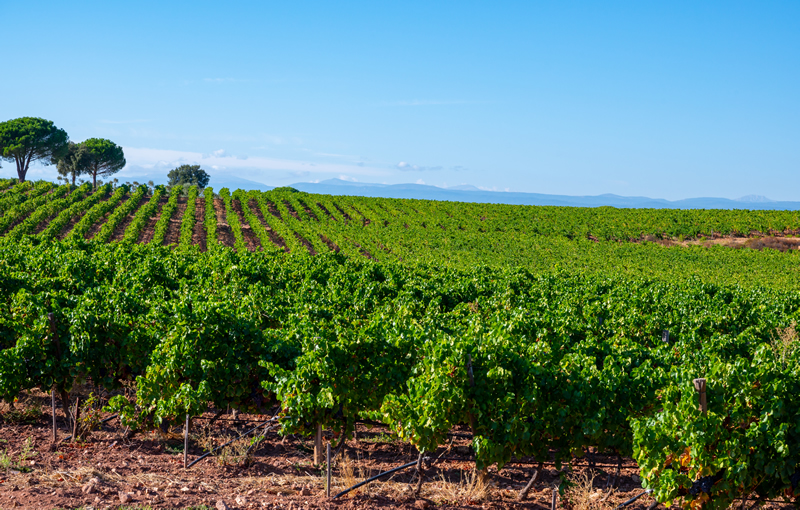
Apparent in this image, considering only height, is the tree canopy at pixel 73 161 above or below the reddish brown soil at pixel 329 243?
above

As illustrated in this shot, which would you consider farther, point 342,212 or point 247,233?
point 342,212

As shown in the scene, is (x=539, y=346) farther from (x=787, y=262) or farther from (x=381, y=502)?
(x=787, y=262)

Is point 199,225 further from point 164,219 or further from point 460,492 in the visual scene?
point 460,492

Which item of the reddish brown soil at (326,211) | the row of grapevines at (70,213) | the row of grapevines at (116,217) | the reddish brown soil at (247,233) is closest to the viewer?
the row of grapevines at (116,217)

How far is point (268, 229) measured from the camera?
196 feet

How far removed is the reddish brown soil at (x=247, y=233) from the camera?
50.5 m

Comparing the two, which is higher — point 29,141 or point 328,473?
point 29,141

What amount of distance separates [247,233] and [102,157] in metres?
65.6

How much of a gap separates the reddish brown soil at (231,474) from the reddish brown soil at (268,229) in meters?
31.6

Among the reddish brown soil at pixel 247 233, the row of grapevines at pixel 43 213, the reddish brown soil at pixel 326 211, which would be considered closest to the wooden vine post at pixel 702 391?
the reddish brown soil at pixel 247 233

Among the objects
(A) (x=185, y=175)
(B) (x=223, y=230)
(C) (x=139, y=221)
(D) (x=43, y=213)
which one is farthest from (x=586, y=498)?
(A) (x=185, y=175)

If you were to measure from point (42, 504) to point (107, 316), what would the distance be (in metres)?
4.22

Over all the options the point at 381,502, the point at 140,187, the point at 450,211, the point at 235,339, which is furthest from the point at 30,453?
the point at 140,187

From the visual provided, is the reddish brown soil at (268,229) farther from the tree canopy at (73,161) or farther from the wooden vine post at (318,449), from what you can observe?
the tree canopy at (73,161)
